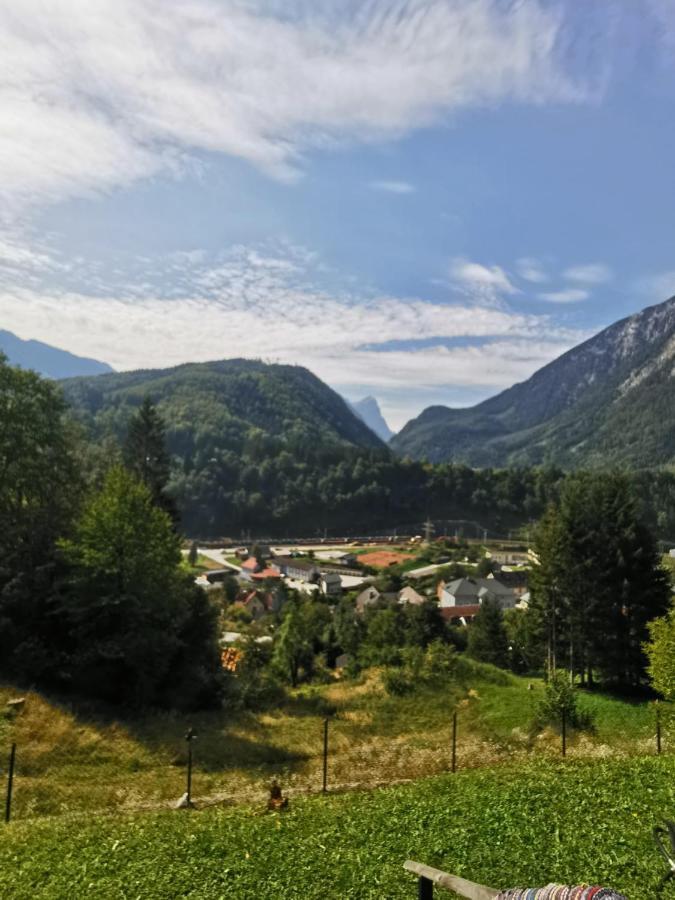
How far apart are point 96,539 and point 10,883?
45.4 ft

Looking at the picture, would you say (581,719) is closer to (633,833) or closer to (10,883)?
(633,833)

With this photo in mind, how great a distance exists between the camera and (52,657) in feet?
68.0

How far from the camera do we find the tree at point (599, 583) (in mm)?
27142

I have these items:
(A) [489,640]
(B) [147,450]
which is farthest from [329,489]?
(A) [489,640]

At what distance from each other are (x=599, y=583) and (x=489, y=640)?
1284 cm

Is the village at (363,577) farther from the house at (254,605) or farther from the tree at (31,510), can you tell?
the tree at (31,510)

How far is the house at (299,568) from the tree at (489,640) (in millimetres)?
58607

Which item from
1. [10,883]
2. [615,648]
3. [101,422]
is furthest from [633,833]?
[101,422]

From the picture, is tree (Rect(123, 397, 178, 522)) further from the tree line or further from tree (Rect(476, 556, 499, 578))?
tree (Rect(476, 556, 499, 578))

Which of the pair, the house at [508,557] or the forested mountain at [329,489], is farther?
the forested mountain at [329,489]

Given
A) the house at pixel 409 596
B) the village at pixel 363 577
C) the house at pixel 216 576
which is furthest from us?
the house at pixel 216 576

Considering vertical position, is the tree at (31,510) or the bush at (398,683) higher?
the tree at (31,510)

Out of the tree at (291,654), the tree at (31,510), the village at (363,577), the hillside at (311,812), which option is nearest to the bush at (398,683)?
the hillside at (311,812)

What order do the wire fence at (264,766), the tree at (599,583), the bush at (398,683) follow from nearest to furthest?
the wire fence at (264,766) < the bush at (398,683) < the tree at (599,583)
